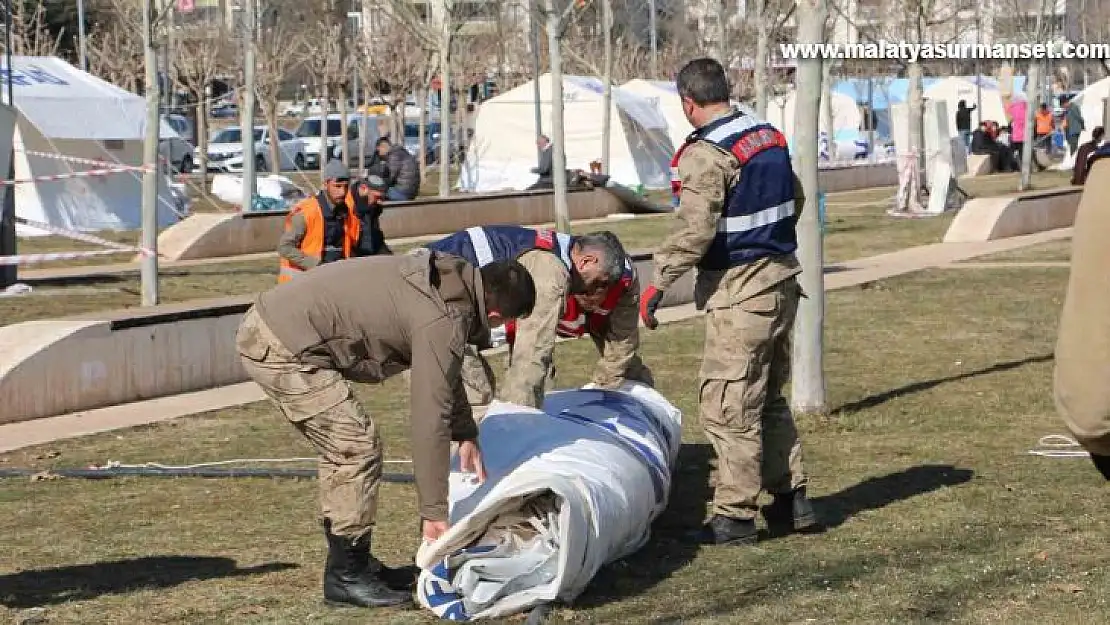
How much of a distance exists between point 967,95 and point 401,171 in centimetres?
3562

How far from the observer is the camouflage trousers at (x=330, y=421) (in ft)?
20.1

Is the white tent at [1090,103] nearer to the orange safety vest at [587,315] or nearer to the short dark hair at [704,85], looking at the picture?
the orange safety vest at [587,315]

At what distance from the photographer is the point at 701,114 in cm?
734

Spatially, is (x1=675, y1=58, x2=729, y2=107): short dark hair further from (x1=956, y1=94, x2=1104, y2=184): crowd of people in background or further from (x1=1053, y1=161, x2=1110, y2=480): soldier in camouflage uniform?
(x1=956, y1=94, x2=1104, y2=184): crowd of people in background

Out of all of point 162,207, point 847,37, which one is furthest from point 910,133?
point 847,37

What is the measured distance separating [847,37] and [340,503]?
54386 millimetres

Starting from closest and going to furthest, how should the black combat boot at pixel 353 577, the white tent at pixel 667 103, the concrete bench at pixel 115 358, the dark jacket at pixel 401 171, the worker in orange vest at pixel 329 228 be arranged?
the black combat boot at pixel 353 577
the concrete bench at pixel 115 358
the worker in orange vest at pixel 329 228
the dark jacket at pixel 401 171
the white tent at pixel 667 103

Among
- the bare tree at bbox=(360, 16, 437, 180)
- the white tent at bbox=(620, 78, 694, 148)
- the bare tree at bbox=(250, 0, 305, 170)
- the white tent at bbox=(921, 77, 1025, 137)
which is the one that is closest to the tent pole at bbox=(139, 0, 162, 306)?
the bare tree at bbox=(250, 0, 305, 170)

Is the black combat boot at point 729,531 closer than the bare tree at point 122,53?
Yes

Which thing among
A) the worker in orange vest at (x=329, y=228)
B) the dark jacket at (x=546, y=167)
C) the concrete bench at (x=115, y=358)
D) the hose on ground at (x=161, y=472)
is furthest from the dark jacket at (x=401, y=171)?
the hose on ground at (x=161, y=472)

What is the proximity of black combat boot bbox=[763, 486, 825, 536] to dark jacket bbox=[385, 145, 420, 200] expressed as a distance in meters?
20.9

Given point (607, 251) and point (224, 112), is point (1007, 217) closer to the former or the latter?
point (607, 251)

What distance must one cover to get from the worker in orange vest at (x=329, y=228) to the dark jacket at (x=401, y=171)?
14.7 meters

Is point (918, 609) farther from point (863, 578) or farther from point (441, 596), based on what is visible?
point (441, 596)
